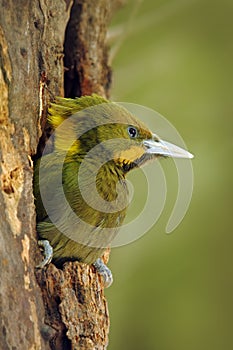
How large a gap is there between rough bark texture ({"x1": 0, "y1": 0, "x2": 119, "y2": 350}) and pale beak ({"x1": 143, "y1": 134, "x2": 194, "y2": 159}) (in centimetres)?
55

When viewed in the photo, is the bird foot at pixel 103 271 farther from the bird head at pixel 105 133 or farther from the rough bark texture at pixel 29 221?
the bird head at pixel 105 133

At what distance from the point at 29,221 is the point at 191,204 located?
4.02 m

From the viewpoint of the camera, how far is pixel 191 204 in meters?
7.64

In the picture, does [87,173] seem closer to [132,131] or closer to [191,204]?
[132,131]

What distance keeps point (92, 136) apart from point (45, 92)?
306mm

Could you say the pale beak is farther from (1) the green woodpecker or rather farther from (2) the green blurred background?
(2) the green blurred background

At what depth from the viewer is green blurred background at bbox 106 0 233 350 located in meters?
7.55

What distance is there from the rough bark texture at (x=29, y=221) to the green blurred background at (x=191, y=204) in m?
3.34

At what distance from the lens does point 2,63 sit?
3.81 metres

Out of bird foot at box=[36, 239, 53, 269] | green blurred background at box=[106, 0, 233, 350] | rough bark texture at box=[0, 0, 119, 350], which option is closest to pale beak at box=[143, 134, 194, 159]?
rough bark texture at box=[0, 0, 119, 350]

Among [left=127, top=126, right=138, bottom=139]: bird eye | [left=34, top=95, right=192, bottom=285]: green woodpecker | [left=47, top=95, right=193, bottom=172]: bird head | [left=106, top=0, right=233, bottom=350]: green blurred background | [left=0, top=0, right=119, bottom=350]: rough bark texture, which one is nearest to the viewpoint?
[left=0, top=0, right=119, bottom=350]: rough bark texture

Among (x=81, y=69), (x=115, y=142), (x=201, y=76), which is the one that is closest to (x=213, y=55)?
(x=201, y=76)

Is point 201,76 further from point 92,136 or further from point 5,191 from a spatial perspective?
point 5,191

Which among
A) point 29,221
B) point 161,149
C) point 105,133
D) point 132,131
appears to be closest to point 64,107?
point 105,133
